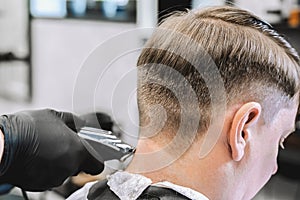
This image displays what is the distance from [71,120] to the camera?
129 cm

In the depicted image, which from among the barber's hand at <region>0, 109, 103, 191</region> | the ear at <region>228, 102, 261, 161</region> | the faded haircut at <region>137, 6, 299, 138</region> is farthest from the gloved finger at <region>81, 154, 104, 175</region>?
the ear at <region>228, 102, 261, 161</region>

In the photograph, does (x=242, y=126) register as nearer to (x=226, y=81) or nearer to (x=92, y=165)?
(x=226, y=81)

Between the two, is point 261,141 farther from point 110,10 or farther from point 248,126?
point 110,10

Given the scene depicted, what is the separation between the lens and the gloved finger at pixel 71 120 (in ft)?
4.16

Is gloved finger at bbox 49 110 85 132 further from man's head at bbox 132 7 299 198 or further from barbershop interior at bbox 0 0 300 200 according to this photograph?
man's head at bbox 132 7 299 198

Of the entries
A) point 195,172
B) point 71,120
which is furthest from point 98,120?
point 195,172

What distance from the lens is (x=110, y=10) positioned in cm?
334

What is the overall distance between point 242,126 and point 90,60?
1.48 feet

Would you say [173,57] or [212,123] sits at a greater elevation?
[173,57]

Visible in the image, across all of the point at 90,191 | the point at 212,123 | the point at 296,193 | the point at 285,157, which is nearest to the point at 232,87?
the point at 212,123

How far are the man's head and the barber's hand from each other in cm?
33

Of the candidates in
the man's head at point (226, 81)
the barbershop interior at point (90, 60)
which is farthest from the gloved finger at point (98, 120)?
the man's head at point (226, 81)

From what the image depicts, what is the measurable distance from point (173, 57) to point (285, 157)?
6.43 feet

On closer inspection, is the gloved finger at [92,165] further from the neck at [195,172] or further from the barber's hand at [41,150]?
the neck at [195,172]
